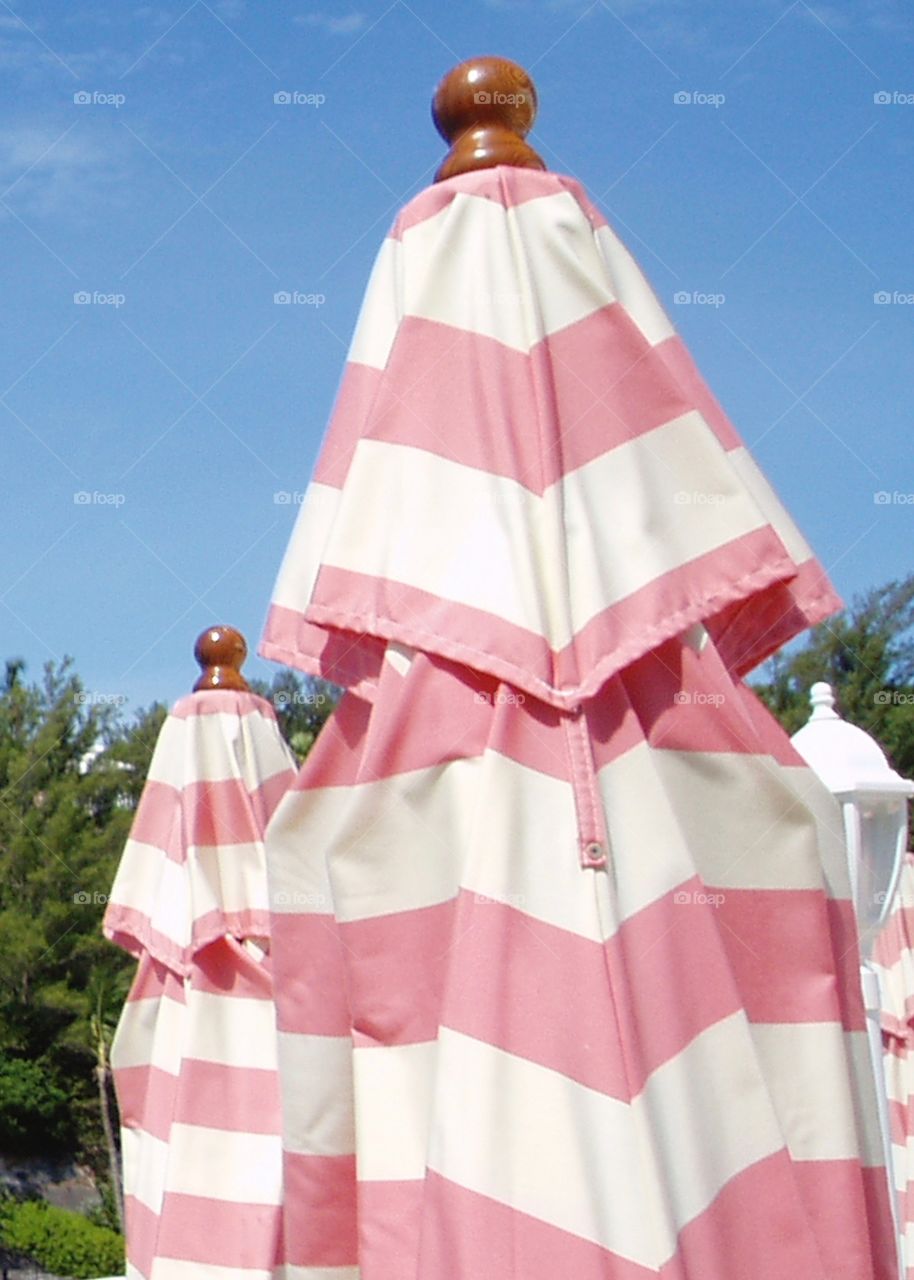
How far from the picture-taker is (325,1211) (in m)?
1.69

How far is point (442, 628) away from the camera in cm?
163

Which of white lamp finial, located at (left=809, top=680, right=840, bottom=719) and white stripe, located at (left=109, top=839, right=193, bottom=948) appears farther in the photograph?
white stripe, located at (left=109, top=839, right=193, bottom=948)

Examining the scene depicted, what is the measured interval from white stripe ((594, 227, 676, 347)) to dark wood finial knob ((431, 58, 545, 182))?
132 millimetres

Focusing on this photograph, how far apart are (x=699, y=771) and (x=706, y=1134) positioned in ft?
1.25

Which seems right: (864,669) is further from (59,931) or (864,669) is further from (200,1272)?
(200,1272)

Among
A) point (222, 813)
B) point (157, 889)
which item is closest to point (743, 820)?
point (222, 813)

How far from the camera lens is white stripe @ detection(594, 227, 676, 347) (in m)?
1.93

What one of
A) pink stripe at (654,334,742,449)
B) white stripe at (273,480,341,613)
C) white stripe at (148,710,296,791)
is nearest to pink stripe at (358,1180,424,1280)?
white stripe at (273,480,341,613)

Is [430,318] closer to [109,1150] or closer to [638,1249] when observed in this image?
[638,1249]

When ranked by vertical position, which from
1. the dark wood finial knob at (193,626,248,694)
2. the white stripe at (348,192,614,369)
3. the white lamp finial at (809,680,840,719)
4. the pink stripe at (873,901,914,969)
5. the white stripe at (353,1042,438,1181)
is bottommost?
the white stripe at (353,1042,438,1181)

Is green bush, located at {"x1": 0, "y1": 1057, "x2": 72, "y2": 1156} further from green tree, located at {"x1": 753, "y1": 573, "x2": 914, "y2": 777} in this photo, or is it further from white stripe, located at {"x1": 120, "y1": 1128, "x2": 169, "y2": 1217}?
white stripe, located at {"x1": 120, "y1": 1128, "x2": 169, "y2": 1217}

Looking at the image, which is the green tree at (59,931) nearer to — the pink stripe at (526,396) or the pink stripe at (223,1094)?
the pink stripe at (223,1094)

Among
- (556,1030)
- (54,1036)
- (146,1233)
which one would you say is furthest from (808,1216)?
(54,1036)

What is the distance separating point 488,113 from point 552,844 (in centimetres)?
93
